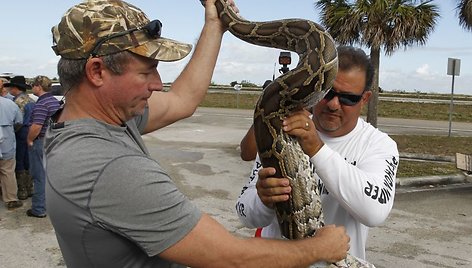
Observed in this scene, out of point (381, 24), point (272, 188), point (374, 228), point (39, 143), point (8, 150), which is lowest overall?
point (374, 228)

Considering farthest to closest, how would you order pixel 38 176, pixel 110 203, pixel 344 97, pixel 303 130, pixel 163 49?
pixel 38 176 → pixel 344 97 → pixel 303 130 → pixel 163 49 → pixel 110 203

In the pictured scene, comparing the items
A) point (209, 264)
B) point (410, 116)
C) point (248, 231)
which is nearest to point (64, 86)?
point (209, 264)

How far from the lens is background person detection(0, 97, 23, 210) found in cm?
877

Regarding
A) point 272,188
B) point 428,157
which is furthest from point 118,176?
point 428,157

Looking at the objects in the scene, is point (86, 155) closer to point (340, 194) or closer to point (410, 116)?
point (340, 194)

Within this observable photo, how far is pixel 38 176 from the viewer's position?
879 centimetres

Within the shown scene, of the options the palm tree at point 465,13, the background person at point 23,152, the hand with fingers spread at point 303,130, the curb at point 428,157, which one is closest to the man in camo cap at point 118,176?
the hand with fingers spread at point 303,130

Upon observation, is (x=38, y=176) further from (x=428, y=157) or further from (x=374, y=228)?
(x=428, y=157)

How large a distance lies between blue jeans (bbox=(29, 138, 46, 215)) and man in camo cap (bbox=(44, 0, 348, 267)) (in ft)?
22.1

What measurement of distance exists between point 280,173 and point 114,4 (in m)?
1.16

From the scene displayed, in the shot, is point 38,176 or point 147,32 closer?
point 147,32

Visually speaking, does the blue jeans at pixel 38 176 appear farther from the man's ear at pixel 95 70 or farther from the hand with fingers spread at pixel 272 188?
the man's ear at pixel 95 70

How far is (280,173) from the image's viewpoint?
2.68m

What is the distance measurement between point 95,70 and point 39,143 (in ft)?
22.8
